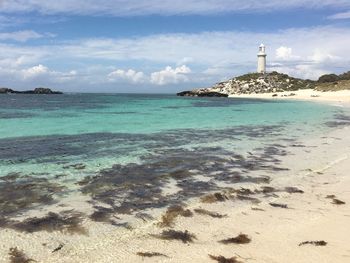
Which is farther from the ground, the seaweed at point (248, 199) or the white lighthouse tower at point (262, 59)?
the white lighthouse tower at point (262, 59)

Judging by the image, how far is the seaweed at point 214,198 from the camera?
13039 mm

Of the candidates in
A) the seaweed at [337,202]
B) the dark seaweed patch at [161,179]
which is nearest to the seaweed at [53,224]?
the dark seaweed patch at [161,179]

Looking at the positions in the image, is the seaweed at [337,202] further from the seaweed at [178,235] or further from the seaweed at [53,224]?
the seaweed at [53,224]

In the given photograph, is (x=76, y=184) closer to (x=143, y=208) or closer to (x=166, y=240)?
(x=143, y=208)

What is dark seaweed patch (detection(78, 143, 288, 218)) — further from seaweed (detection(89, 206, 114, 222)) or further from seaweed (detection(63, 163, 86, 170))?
seaweed (detection(63, 163, 86, 170))

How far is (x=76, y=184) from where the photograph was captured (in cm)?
1478

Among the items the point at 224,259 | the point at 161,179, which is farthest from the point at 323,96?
the point at 224,259

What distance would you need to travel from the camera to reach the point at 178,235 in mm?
9984

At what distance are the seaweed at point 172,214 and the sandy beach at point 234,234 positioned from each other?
0.08 metres

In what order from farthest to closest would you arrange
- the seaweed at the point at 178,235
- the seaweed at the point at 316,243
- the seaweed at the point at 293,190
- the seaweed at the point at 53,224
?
1. the seaweed at the point at 293,190
2. the seaweed at the point at 53,224
3. the seaweed at the point at 178,235
4. the seaweed at the point at 316,243

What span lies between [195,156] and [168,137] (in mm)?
8229

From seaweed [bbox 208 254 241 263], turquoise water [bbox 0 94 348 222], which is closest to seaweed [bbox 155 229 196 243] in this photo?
seaweed [bbox 208 254 241 263]

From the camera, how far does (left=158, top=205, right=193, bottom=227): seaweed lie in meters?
10.9

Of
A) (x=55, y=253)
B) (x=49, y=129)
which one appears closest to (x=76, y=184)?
(x=55, y=253)
